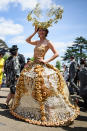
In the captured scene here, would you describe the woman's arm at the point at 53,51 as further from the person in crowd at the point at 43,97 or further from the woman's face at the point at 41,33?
the woman's face at the point at 41,33

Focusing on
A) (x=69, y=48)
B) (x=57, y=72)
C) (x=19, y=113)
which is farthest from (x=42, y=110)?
(x=69, y=48)

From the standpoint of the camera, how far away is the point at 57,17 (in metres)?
3.86

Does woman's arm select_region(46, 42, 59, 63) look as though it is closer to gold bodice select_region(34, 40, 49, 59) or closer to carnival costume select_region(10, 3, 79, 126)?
gold bodice select_region(34, 40, 49, 59)

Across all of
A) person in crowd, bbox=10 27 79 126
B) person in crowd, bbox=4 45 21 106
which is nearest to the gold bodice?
person in crowd, bbox=10 27 79 126

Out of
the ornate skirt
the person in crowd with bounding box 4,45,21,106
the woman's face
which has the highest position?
the woman's face

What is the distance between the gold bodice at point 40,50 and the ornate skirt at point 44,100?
0.27 metres

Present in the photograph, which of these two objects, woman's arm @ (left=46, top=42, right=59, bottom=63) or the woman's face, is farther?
the woman's face

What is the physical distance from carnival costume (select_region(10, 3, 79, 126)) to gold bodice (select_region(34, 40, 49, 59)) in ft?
0.75

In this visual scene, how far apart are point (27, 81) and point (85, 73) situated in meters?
2.21

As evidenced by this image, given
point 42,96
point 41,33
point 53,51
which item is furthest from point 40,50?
point 42,96

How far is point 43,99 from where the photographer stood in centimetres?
345

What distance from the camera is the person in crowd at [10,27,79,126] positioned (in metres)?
3.39

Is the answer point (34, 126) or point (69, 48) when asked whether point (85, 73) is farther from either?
point (69, 48)

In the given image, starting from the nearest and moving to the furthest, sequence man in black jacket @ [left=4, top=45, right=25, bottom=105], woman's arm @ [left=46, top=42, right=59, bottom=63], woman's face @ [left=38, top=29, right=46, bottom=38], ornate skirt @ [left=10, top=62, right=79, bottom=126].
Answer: ornate skirt @ [left=10, top=62, right=79, bottom=126], woman's arm @ [left=46, top=42, right=59, bottom=63], woman's face @ [left=38, top=29, right=46, bottom=38], man in black jacket @ [left=4, top=45, right=25, bottom=105]
